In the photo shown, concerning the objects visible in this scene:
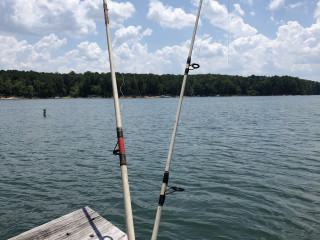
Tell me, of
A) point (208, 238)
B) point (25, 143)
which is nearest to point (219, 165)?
point (208, 238)

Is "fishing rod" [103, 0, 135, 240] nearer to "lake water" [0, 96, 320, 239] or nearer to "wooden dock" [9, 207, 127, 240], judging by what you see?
"wooden dock" [9, 207, 127, 240]

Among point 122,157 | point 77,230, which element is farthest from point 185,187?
point 122,157

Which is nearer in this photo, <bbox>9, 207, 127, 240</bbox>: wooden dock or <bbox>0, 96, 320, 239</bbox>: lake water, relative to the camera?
<bbox>9, 207, 127, 240</bbox>: wooden dock

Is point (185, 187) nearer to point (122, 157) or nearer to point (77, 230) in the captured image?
point (77, 230)

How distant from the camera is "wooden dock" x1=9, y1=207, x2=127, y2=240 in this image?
5801 millimetres

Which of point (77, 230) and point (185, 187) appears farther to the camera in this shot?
point (185, 187)

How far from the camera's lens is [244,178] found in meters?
13.2

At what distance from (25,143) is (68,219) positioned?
20159 mm

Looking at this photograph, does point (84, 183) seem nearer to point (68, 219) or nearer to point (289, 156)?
point (68, 219)

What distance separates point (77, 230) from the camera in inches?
239

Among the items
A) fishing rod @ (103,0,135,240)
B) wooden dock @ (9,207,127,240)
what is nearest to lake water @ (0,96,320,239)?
wooden dock @ (9,207,127,240)

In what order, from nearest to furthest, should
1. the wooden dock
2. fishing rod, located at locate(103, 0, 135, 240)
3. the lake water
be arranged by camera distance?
1. fishing rod, located at locate(103, 0, 135, 240)
2. the wooden dock
3. the lake water

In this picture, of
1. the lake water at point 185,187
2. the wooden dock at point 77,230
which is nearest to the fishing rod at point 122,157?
the wooden dock at point 77,230

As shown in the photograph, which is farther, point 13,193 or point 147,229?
point 13,193
